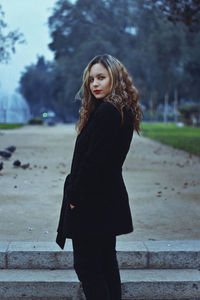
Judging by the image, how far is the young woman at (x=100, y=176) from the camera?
2793 mm

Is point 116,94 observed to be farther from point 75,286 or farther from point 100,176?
point 75,286

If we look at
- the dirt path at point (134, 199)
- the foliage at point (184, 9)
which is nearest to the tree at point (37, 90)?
the foliage at point (184, 9)

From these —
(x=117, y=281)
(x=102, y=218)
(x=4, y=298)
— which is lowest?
(x=4, y=298)

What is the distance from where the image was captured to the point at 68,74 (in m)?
63.8

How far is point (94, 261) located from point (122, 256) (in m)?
1.34

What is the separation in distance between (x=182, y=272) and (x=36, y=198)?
134 inches

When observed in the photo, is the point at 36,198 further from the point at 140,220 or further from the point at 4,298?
the point at 4,298

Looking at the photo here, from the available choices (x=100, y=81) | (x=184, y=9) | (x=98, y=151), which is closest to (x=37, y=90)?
(x=184, y=9)

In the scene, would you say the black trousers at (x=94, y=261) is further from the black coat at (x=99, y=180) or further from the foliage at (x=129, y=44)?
the foliage at (x=129, y=44)

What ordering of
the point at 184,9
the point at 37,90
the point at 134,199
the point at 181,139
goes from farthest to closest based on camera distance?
the point at 37,90
the point at 181,139
the point at 184,9
the point at 134,199

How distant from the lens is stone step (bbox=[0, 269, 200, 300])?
3.86 meters

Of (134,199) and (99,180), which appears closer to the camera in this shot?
(99,180)

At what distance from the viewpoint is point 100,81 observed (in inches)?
116

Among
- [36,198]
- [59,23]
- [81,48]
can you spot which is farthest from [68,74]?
[36,198]
